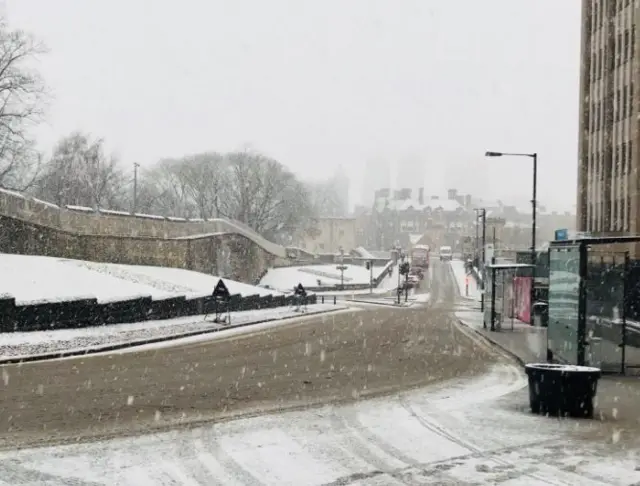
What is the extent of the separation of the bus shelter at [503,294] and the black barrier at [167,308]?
42.4ft

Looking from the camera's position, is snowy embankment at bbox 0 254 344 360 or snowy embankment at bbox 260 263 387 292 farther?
snowy embankment at bbox 260 263 387 292

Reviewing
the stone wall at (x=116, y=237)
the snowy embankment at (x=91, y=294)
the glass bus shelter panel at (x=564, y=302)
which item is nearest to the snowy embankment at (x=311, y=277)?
the stone wall at (x=116, y=237)

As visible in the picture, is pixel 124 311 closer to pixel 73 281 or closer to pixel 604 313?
pixel 73 281

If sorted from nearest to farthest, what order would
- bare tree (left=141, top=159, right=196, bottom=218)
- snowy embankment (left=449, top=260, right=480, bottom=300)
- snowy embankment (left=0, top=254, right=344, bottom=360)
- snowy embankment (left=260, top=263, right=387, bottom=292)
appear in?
snowy embankment (left=0, top=254, right=344, bottom=360)
snowy embankment (left=449, top=260, right=480, bottom=300)
snowy embankment (left=260, top=263, right=387, bottom=292)
bare tree (left=141, top=159, right=196, bottom=218)

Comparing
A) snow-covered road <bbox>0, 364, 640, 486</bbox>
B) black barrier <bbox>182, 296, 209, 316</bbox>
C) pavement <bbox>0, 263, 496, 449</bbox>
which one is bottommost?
pavement <bbox>0, 263, 496, 449</bbox>

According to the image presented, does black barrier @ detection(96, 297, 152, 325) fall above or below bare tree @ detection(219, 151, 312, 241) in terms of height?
below

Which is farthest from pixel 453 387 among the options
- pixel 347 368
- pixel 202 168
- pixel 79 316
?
pixel 202 168

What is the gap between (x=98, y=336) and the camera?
2489 cm

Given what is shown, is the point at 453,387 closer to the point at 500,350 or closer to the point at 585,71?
the point at 500,350

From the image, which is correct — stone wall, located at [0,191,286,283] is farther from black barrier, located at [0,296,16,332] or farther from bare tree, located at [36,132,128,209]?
bare tree, located at [36,132,128,209]

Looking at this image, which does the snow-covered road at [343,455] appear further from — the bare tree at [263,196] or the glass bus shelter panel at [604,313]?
the bare tree at [263,196]

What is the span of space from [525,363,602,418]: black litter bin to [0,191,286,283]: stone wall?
92.7ft

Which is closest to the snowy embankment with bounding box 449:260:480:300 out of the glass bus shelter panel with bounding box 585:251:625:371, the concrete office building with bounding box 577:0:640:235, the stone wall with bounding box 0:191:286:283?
the concrete office building with bounding box 577:0:640:235

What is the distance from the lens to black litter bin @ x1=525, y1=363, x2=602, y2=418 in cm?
1245
